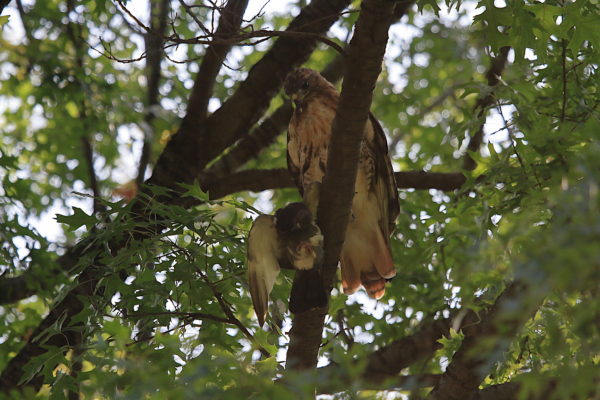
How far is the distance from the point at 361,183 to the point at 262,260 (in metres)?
1.21

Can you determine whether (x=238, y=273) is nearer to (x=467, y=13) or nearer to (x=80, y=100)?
(x=80, y=100)

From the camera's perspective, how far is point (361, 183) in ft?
15.6

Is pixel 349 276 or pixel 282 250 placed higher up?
pixel 349 276

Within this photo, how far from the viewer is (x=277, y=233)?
3688 millimetres

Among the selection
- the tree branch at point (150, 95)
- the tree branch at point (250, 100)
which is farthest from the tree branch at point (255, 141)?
the tree branch at point (150, 95)

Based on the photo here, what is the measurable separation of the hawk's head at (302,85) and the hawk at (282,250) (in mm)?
1467

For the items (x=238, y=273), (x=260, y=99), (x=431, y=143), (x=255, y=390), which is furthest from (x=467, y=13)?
(x=255, y=390)

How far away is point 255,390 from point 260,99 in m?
3.79

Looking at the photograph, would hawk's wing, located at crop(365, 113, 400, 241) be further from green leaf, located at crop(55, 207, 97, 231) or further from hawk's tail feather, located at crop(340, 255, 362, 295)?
green leaf, located at crop(55, 207, 97, 231)

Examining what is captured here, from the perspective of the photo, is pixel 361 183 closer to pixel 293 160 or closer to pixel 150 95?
pixel 293 160

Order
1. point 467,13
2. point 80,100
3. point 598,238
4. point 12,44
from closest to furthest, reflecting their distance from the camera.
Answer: point 598,238
point 80,100
point 12,44
point 467,13

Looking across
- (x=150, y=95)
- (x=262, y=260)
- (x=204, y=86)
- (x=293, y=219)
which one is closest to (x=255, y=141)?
(x=204, y=86)

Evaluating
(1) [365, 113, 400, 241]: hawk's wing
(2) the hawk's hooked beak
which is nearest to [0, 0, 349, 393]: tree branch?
(2) the hawk's hooked beak

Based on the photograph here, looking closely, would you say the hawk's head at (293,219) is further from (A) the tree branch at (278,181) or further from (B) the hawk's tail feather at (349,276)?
(A) the tree branch at (278,181)
